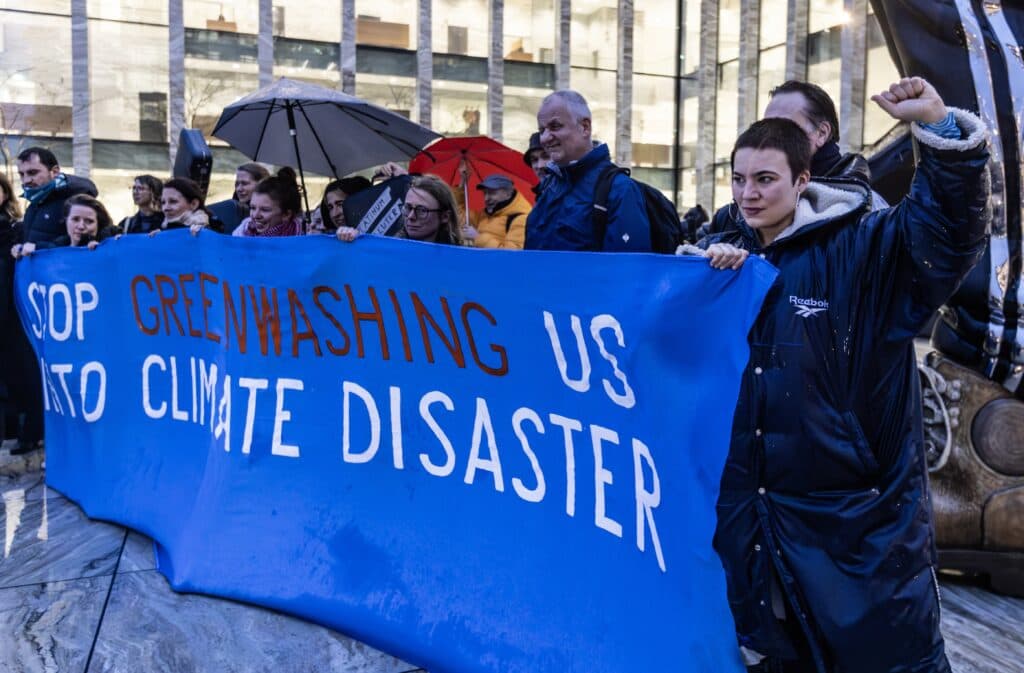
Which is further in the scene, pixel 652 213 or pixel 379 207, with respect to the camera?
pixel 379 207

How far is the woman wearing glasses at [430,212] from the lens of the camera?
12.8ft

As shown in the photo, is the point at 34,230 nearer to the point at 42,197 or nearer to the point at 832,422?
the point at 42,197

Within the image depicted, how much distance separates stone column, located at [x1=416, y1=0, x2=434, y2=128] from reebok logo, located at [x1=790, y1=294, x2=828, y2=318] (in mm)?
25744

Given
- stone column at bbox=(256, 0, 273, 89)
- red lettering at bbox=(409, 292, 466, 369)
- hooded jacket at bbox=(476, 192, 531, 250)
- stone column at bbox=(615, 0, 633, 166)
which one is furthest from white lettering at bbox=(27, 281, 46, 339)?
stone column at bbox=(615, 0, 633, 166)

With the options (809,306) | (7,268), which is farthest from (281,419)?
(7,268)

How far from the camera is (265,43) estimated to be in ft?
84.8

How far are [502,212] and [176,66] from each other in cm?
2271

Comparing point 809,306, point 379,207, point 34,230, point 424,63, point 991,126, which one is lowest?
point 809,306

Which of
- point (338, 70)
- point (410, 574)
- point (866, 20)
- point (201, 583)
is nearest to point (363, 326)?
point (410, 574)

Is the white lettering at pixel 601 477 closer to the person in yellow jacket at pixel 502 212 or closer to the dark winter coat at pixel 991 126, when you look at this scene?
the dark winter coat at pixel 991 126

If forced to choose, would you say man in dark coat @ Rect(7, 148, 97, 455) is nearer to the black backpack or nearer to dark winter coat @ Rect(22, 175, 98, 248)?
dark winter coat @ Rect(22, 175, 98, 248)

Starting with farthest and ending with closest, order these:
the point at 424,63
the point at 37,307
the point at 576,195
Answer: the point at 424,63 → the point at 37,307 → the point at 576,195

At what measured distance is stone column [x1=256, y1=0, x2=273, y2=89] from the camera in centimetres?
2584

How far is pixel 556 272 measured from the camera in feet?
9.02
